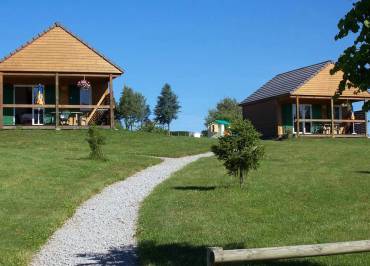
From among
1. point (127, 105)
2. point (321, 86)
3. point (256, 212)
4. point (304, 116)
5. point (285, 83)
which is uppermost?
point (127, 105)

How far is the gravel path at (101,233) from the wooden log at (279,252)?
347 cm

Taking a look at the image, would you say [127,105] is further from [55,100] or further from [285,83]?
[55,100]

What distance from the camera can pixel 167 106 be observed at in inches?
4405

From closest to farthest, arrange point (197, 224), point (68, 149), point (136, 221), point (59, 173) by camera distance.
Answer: point (197, 224)
point (136, 221)
point (59, 173)
point (68, 149)

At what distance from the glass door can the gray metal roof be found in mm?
15061

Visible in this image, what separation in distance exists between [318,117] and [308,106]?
107 cm

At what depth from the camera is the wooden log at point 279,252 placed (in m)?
4.86

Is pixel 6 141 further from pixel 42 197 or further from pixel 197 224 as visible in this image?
pixel 197 224

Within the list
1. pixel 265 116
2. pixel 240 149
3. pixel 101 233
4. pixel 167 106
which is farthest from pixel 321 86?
pixel 167 106

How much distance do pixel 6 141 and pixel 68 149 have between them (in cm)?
404

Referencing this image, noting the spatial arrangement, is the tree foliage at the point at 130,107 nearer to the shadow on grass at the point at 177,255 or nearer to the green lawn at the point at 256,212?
the green lawn at the point at 256,212

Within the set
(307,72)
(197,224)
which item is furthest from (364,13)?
(307,72)

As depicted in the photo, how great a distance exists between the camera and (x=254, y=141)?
14836mm

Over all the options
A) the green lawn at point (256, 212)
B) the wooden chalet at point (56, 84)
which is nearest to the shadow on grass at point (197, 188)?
the green lawn at point (256, 212)
